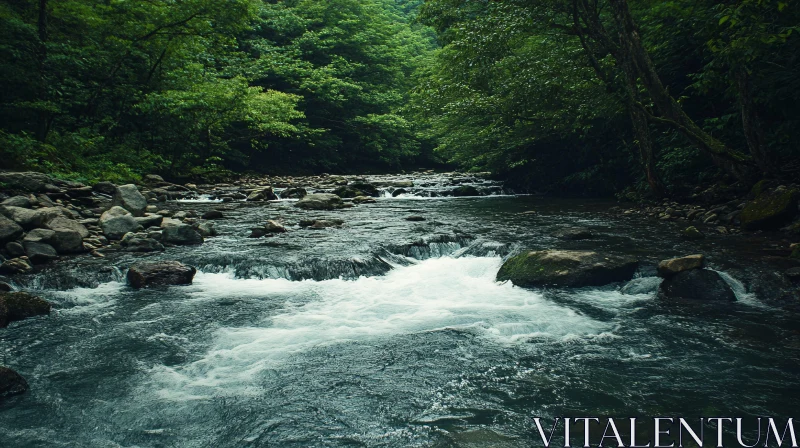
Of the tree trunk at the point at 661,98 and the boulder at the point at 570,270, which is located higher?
the tree trunk at the point at 661,98

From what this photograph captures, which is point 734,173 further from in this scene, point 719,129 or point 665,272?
point 665,272

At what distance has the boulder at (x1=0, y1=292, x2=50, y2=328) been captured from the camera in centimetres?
461

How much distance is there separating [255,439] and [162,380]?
1.25 metres

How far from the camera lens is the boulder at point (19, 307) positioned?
15.1 feet

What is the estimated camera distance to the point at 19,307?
15.8ft

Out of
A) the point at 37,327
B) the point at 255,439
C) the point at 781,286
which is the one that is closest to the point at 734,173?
the point at 781,286

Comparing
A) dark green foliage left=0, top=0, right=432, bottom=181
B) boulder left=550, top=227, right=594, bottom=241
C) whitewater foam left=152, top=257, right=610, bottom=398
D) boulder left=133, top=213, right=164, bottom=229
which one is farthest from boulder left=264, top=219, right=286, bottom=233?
dark green foliage left=0, top=0, right=432, bottom=181

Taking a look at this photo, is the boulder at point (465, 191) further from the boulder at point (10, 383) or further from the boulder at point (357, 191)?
the boulder at point (10, 383)

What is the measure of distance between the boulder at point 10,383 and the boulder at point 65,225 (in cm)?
461

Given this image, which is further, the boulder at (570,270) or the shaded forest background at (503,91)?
the shaded forest background at (503,91)

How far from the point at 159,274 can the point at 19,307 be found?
1.58 metres

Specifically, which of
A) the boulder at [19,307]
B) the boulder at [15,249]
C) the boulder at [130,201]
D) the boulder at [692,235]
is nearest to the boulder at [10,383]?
the boulder at [19,307]

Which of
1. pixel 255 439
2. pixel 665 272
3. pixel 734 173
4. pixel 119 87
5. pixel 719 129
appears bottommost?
pixel 255 439

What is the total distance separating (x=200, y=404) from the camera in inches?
129
